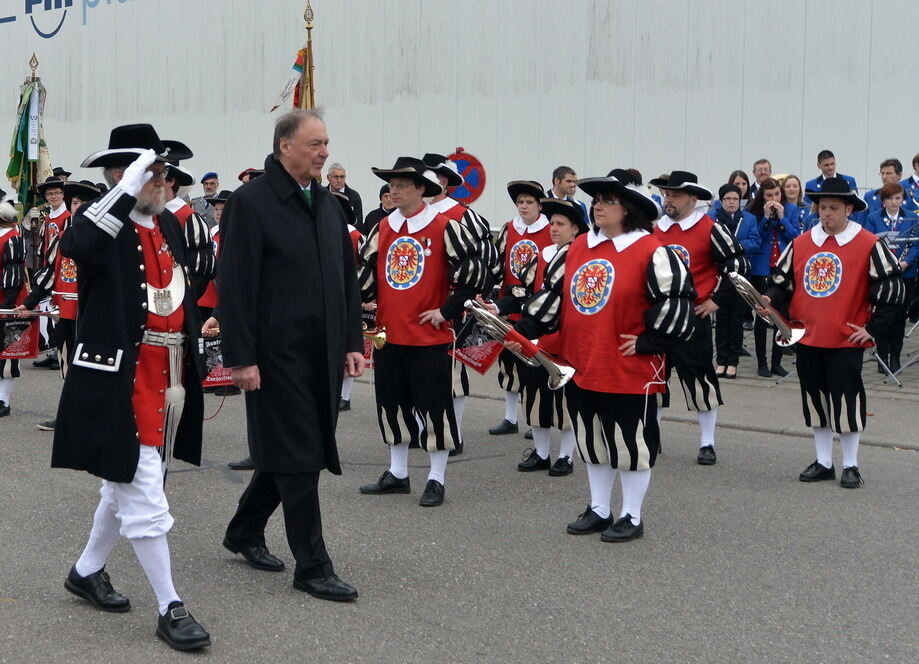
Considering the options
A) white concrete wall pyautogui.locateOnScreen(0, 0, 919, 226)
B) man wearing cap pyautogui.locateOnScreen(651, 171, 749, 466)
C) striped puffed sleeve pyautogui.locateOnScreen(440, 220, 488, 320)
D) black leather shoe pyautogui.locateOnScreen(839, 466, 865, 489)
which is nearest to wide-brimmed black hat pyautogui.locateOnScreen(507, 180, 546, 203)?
man wearing cap pyautogui.locateOnScreen(651, 171, 749, 466)

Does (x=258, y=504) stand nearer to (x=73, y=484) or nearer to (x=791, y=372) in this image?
(x=73, y=484)

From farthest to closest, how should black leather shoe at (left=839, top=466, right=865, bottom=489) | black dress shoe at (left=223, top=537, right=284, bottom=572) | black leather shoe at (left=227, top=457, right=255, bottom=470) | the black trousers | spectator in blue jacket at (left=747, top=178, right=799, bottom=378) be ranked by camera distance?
spectator in blue jacket at (left=747, top=178, right=799, bottom=378) → black leather shoe at (left=227, top=457, right=255, bottom=470) → black leather shoe at (left=839, top=466, right=865, bottom=489) → black dress shoe at (left=223, top=537, right=284, bottom=572) → the black trousers

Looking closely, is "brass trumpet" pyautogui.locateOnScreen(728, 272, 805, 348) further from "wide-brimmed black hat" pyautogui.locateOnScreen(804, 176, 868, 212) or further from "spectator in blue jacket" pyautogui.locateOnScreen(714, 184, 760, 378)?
"spectator in blue jacket" pyautogui.locateOnScreen(714, 184, 760, 378)

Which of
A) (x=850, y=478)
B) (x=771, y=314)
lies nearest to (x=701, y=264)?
(x=771, y=314)

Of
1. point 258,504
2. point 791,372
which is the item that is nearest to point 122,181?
point 258,504

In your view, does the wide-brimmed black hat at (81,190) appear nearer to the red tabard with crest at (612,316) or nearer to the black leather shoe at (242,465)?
the black leather shoe at (242,465)

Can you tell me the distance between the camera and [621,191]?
19.6 feet

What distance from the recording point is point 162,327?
4.67 meters

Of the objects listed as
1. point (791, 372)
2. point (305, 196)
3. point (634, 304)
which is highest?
point (305, 196)

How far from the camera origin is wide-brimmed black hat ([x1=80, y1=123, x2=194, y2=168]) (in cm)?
460

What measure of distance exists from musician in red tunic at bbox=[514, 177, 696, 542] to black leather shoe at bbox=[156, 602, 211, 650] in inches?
90.9

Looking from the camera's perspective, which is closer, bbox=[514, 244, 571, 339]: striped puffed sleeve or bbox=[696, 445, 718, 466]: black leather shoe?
bbox=[514, 244, 571, 339]: striped puffed sleeve

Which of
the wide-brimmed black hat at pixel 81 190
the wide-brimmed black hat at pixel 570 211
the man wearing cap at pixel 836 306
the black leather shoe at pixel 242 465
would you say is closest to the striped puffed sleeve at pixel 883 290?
the man wearing cap at pixel 836 306

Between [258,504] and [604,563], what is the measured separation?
1591 millimetres
